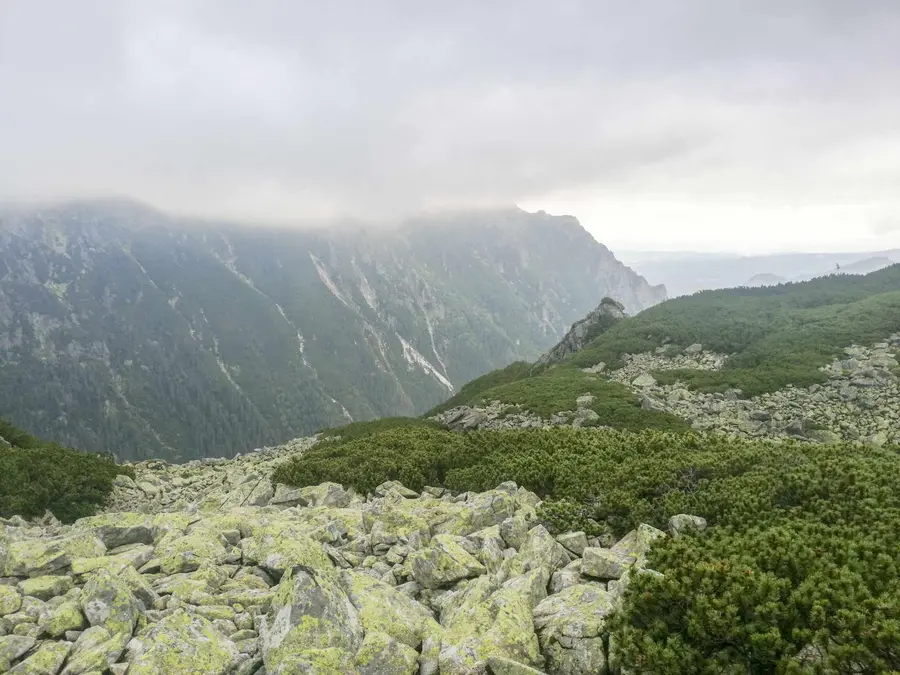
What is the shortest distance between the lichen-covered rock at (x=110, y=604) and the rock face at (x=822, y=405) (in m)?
34.7

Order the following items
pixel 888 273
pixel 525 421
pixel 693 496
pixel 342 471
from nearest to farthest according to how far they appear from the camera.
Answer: pixel 693 496 → pixel 342 471 → pixel 525 421 → pixel 888 273

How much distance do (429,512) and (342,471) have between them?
916 centimetres

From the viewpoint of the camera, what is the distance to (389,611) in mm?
10359

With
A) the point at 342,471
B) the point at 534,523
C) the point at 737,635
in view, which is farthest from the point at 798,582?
the point at 342,471

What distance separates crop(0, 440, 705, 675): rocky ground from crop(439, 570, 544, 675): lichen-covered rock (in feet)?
0.09

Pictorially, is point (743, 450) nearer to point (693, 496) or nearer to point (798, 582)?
point (693, 496)

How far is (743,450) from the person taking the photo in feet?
61.7

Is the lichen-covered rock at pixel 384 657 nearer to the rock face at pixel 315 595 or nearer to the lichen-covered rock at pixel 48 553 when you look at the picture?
the rock face at pixel 315 595

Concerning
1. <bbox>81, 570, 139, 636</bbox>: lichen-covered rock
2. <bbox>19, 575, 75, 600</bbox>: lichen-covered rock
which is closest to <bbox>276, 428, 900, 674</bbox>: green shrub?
<bbox>81, 570, 139, 636</bbox>: lichen-covered rock

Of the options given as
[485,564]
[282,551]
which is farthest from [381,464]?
[485,564]

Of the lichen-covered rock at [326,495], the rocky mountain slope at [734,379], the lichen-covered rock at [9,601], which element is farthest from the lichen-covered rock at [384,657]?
the rocky mountain slope at [734,379]

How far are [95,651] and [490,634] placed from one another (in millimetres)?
7201

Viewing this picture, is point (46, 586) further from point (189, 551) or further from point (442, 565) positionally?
point (442, 565)

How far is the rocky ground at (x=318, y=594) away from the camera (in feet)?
29.5
